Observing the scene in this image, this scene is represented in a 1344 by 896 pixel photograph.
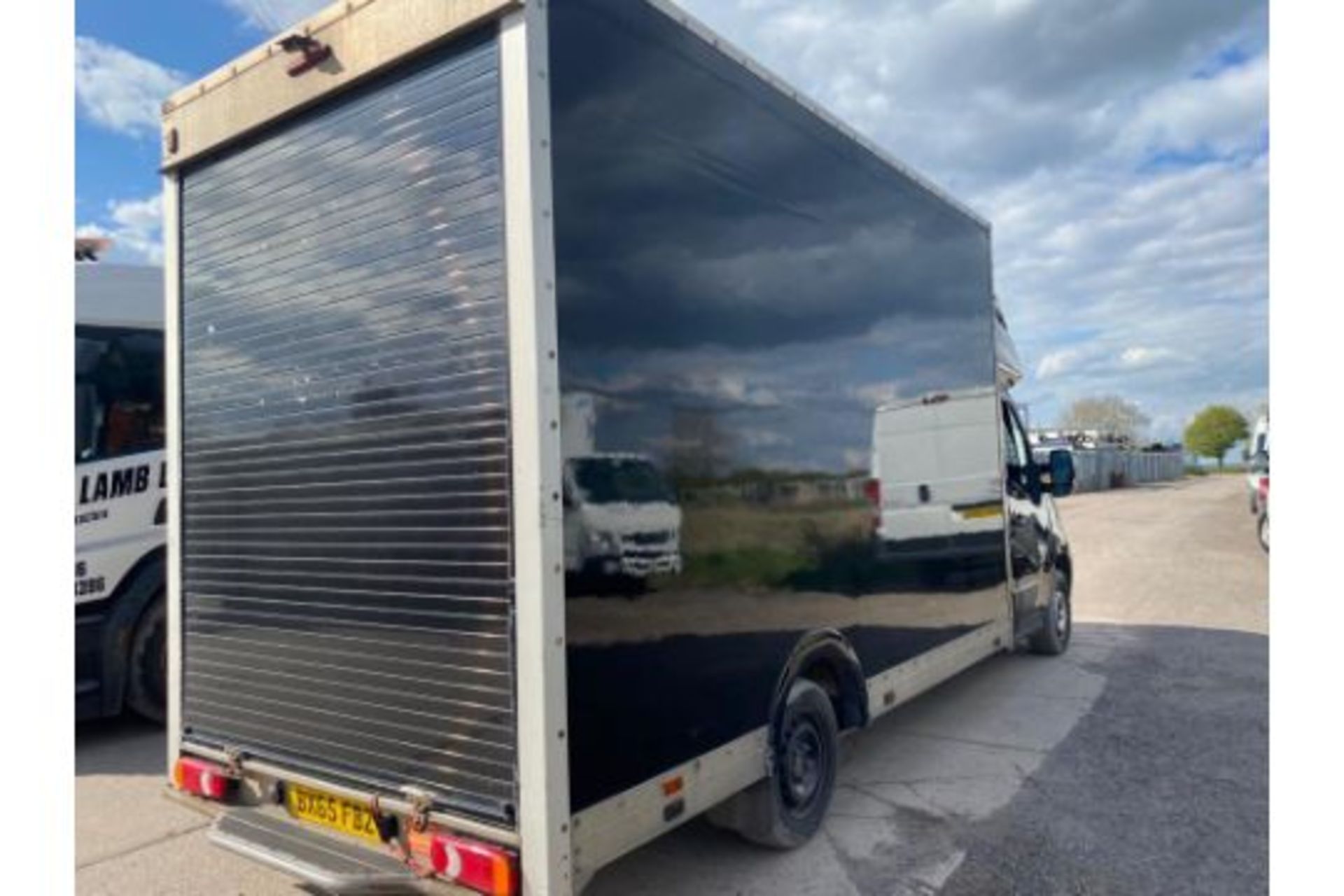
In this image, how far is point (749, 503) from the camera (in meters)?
3.31

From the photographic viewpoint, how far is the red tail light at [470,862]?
2.39m

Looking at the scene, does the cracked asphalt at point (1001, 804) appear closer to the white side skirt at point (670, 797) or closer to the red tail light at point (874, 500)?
the white side skirt at point (670, 797)

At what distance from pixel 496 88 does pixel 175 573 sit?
2.45 metres

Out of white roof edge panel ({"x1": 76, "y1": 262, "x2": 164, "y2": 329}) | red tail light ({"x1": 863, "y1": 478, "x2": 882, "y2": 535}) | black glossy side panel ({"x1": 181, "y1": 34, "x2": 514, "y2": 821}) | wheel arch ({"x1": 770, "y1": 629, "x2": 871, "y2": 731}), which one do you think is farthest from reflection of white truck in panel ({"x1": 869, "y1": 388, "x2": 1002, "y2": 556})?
white roof edge panel ({"x1": 76, "y1": 262, "x2": 164, "y2": 329})

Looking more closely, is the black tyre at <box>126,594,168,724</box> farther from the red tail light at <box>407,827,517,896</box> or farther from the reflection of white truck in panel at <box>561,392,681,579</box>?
the reflection of white truck in panel at <box>561,392,681,579</box>

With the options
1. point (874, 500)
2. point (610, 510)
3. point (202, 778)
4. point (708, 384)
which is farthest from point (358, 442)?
point (874, 500)

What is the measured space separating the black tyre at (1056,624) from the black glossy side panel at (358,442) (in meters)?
5.77

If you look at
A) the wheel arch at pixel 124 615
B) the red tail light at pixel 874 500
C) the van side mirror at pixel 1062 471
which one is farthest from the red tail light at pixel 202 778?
the van side mirror at pixel 1062 471

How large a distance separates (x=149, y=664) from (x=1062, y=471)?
21.0ft

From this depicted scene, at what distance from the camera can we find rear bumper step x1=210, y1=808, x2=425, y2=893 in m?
2.60

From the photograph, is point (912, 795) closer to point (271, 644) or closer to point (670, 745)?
point (670, 745)

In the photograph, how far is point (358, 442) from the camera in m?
2.92

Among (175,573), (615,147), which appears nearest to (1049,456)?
(615,147)

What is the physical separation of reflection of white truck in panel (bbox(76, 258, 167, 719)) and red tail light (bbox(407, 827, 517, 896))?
3890 millimetres
